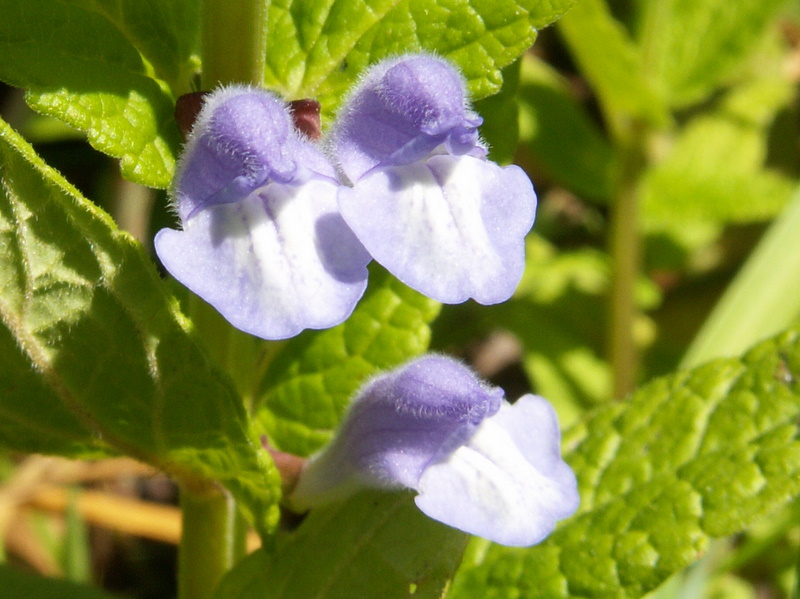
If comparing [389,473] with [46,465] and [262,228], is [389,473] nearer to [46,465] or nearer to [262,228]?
[262,228]

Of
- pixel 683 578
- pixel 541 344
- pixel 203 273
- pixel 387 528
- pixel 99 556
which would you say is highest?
pixel 203 273

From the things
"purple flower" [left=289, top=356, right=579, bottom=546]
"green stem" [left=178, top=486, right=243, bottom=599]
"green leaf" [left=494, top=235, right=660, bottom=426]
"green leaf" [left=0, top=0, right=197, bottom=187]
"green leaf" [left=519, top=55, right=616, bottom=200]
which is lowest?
"green leaf" [left=494, top=235, right=660, bottom=426]

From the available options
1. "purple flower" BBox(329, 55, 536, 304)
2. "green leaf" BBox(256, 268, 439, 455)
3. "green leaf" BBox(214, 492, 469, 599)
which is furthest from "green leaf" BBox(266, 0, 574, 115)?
"green leaf" BBox(214, 492, 469, 599)

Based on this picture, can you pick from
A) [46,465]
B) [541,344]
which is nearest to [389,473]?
[541,344]

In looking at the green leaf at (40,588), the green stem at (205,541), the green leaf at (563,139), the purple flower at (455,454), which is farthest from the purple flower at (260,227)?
the green leaf at (563,139)

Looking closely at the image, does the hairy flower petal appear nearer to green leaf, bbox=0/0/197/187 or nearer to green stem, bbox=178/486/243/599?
green leaf, bbox=0/0/197/187

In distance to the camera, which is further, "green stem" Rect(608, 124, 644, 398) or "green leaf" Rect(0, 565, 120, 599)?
"green stem" Rect(608, 124, 644, 398)

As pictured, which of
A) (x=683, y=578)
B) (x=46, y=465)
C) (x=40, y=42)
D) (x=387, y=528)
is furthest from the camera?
(x=46, y=465)
